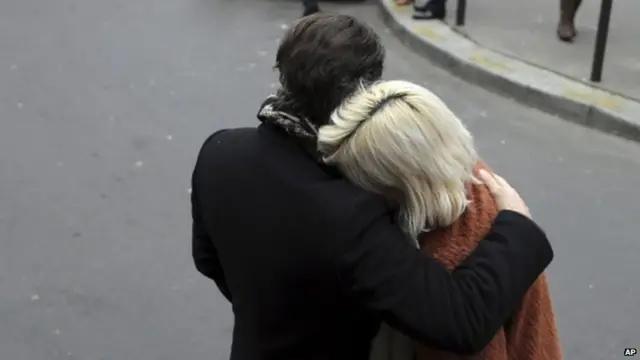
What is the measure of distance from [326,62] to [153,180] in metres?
3.35

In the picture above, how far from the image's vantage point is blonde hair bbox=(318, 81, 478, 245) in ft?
5.33

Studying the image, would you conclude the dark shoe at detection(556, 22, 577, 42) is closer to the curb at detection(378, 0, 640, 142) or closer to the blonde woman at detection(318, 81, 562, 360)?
the curb at detection(378, 0, 640, 142)

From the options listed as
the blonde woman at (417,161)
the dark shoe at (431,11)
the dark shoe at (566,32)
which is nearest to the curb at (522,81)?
the dark shoe at (431,11)

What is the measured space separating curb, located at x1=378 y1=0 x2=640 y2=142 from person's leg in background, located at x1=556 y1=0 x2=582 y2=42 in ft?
1.90

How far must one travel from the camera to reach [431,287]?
1.64 m

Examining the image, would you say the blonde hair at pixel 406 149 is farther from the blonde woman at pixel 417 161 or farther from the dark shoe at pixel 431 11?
the dark shoe at pixel 431 11

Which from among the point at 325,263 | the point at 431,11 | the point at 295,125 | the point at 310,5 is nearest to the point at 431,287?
the point at 325,263

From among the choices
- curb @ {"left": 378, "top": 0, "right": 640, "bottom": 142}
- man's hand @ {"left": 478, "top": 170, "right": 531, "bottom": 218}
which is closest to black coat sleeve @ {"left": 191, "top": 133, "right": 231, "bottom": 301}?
Result: man's hand @ {"left": 478, "top": 170, "right": 531, "bottom": 218}

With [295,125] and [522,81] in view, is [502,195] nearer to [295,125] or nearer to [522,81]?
[295,125]

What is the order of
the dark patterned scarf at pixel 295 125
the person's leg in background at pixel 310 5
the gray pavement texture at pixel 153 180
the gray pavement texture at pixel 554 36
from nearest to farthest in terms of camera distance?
the dark patterned scarf at pixel 295 125 → the gray pavement texture at pixel 153 180 → the gray pavement texture at pixel 554 36 → the person's leg in background at pixel 310 5

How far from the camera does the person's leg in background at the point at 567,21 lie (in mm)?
6785

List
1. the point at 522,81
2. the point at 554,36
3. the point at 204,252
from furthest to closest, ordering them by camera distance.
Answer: the point at 554,36 → the point at 522,81 → the point at 204,252

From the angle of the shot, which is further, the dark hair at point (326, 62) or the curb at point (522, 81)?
the curb at point (522, 81)

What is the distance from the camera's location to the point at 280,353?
186 centimetres
